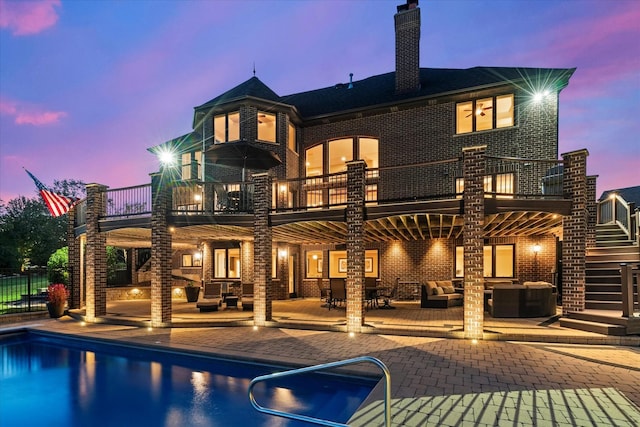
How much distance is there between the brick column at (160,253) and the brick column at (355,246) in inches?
241

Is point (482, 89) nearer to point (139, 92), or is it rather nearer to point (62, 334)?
point (62, 334)

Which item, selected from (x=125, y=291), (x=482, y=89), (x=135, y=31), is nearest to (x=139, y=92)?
(x=135, y=31)

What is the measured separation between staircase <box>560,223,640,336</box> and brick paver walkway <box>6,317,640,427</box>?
1.97ft

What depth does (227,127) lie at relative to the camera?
16.3 m

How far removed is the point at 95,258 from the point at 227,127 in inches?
326

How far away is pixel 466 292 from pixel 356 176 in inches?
170

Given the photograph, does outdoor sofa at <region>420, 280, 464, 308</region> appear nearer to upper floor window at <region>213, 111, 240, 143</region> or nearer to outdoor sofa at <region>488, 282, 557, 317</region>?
outdoor sofa at <region>488, 282, 557, 317</region>

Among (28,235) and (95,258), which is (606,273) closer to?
(95,258)

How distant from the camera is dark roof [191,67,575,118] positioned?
13.6 m

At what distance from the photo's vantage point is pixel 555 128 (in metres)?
13.3

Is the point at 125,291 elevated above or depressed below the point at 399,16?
below

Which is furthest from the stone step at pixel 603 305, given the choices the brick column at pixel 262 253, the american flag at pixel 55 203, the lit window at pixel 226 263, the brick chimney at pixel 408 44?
the american flag at pixel 55 203

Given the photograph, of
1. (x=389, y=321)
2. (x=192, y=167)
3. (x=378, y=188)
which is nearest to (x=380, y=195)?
(x=378, y=188)

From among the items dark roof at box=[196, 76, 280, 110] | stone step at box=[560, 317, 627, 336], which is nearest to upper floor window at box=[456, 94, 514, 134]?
stone step at box=[560, 317, 627, 336]
